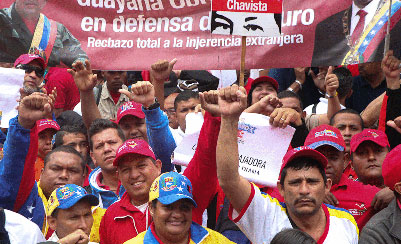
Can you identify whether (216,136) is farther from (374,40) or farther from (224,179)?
(374,40)

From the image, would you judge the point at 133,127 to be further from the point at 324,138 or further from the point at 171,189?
the point at 171,189

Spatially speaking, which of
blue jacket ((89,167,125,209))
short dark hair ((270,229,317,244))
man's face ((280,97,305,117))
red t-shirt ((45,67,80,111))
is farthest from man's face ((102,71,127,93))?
short dark hair ((270,229,317,244))

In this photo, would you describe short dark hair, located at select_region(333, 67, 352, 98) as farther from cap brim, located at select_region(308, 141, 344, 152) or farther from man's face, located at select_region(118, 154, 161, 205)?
man's face, located at select_region(118, 154, 161, 205)

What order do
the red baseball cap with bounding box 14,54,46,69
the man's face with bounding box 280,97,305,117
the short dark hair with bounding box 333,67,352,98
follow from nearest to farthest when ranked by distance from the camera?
the red baseball cap with bounding box 14,54,46,69 → the man's face with bounding box 280,97,305,117 → the short dark hair with bounding box 333,67,352,98

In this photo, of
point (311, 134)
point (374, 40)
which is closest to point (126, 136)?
point (311, 134)

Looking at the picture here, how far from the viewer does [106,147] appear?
6777 mm

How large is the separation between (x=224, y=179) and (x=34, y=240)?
4.43 feet

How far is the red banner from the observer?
714cm

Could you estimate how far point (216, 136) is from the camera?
5281mm

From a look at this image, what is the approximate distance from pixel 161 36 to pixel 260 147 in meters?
2.03

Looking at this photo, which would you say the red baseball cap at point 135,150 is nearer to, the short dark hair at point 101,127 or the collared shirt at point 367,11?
the short dark hair at point 101,127

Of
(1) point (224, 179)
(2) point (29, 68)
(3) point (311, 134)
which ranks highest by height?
(2) point (29, 68)

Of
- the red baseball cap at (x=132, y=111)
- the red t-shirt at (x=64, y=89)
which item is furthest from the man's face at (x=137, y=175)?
the red t-shirt at (x=64, y=89)

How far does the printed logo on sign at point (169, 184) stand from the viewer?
5.19 metres
